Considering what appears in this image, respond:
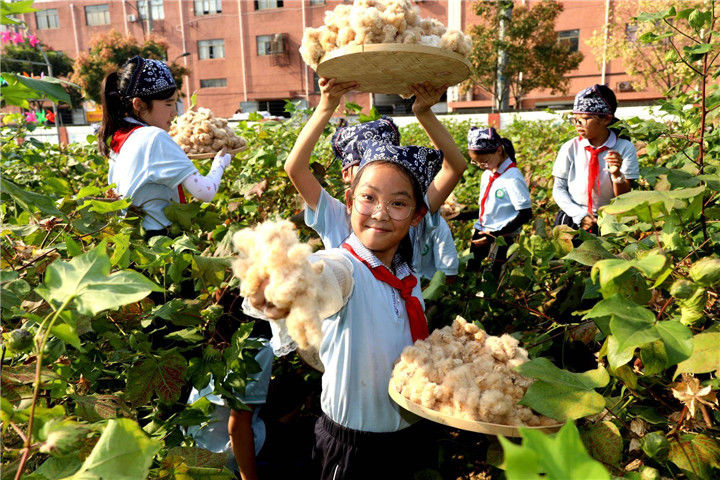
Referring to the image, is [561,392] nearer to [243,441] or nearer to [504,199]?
[243,441]

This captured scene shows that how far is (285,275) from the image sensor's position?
90cm

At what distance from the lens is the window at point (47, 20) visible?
114ft

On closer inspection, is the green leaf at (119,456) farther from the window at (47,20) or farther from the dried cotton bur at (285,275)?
the window at (47,20)

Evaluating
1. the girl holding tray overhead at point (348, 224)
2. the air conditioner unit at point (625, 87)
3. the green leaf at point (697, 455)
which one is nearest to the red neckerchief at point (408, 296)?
the girl holding tray overhead at point (348, 224)

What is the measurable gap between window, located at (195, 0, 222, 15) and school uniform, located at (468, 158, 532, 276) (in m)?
32.3

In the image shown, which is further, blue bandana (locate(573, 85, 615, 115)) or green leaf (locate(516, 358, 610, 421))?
blue bandana (locate(573, 85, 615, 115))

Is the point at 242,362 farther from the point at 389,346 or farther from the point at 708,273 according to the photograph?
the point at 708,273

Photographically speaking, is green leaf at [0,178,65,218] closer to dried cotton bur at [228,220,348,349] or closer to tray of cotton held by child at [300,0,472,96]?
dried cotton bur at [228,220,348,349]

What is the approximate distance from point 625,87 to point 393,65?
28.5 m

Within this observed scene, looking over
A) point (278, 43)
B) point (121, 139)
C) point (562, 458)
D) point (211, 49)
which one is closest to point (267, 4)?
point (278, 43)

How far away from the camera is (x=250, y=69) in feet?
106

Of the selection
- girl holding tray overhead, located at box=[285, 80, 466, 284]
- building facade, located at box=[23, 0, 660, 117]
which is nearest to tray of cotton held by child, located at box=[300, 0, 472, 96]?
girl holding tray overhead, located at box=[285, 80, 466, 284]

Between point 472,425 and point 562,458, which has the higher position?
point 562,458

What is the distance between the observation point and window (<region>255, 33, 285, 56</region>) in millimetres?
30875
